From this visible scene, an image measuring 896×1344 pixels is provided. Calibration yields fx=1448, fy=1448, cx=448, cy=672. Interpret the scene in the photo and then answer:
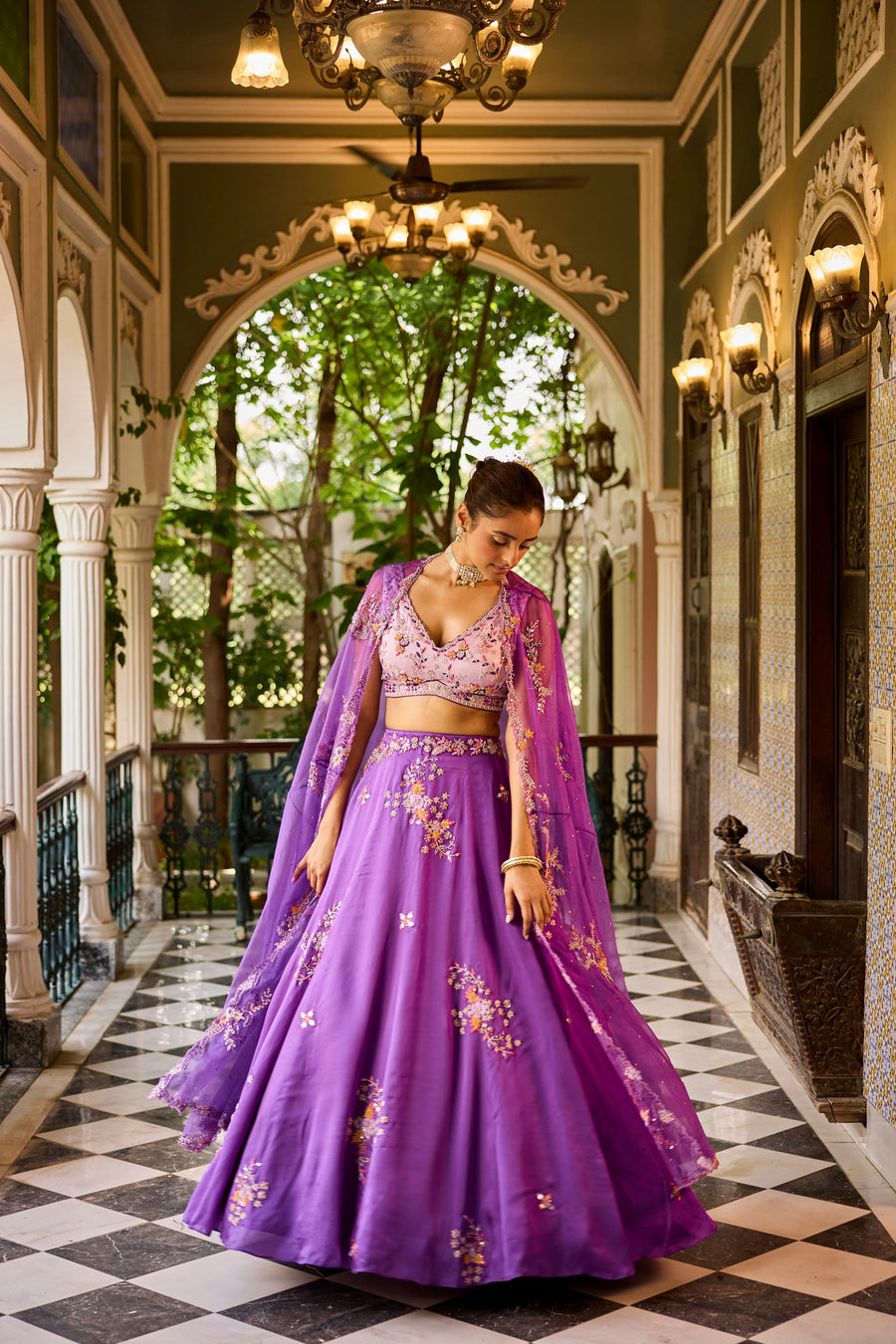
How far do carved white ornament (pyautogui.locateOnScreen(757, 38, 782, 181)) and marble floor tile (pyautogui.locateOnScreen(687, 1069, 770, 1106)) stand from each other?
3.23 metres

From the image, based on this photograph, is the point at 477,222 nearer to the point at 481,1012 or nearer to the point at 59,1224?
the point at 481,1012

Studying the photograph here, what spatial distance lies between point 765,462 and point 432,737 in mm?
2578

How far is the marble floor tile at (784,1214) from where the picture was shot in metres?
3.45

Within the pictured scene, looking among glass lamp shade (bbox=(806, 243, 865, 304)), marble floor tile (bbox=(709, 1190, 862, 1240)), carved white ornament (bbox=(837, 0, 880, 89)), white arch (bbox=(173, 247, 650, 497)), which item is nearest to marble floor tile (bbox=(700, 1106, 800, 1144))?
marble floor tile (bbox=(709, 1190, 862, 1240))

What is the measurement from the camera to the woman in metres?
2.92

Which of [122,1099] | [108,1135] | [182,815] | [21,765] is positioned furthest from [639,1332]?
[182,815]

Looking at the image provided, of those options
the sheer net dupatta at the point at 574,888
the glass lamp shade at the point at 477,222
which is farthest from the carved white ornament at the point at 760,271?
the sheer net dupatta at the point at 574,888

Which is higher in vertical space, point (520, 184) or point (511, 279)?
point (511, 279)

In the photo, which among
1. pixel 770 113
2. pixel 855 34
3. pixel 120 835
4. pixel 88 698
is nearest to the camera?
pixel 855 34

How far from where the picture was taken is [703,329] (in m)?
6.81

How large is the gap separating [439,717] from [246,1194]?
1.10 meters

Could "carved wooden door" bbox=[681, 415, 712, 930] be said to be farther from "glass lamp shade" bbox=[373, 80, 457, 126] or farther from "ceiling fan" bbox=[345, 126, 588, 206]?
"glass lamp shade" bbox=[373, 80, 457, 126]

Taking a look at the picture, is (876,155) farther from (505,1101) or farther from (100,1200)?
(100,1200)

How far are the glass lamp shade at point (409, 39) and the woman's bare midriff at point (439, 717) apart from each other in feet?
4.41
